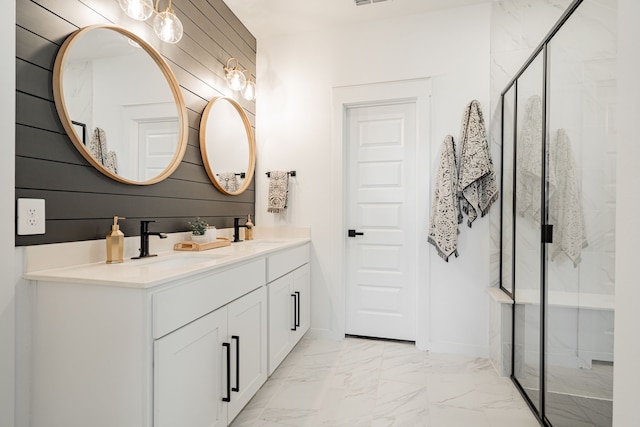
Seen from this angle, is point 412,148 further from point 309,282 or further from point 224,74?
point 224,74

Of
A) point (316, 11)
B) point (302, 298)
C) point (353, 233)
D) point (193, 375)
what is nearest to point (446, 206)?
point (353, 233)

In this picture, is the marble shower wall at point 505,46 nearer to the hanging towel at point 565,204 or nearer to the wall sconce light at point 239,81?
the hanging towel at point 565,204

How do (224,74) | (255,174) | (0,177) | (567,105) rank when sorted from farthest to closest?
1. (255,174)
2. (224,74)
3. (567,105)
4. (0,177)

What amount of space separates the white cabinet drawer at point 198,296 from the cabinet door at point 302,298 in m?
0.76

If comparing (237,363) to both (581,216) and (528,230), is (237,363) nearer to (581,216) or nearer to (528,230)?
(581,216)

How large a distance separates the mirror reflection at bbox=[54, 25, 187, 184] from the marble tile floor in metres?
1.49

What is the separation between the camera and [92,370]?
1162 mm

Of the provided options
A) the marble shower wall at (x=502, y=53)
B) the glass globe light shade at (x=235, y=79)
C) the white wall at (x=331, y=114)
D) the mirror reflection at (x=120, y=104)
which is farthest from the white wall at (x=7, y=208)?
the marble shower wall at (x=502, y=53)

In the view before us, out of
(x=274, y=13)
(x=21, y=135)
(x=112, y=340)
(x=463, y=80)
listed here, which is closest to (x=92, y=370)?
(x=112, y=340)

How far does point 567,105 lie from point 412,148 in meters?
1.34

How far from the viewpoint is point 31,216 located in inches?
48.5

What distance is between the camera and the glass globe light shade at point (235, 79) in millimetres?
2596

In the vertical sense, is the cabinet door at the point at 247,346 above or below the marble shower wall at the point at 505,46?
below

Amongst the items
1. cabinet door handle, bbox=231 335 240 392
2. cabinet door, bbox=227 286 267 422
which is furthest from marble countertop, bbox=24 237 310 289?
cabinet door handle, bbox=231 335 240 392
